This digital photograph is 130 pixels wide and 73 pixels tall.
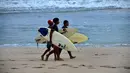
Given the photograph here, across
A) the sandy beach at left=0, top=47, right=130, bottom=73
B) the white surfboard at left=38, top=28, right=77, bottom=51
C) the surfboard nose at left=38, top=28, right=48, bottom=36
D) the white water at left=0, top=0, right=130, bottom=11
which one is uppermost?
the surfboard nose at left=38, top=28, right=48, bottom=36

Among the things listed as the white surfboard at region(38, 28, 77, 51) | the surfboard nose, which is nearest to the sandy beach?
the white surfboard at region(38, 28, 77, 51)

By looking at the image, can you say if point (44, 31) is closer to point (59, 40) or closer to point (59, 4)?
point (59, 40)

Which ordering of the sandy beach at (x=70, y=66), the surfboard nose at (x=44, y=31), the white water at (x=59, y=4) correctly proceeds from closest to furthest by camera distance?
the sandy beach at (x=70, y=66) → the surfboard nose at (x=44, y=31) → the white water at (x=59, y=4)

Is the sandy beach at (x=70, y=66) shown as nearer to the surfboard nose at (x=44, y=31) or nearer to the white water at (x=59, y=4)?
the surfboard nose at (x=44, y=31)

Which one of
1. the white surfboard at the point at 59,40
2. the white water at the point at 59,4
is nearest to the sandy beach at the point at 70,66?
the white surfboard at the point at 59,40

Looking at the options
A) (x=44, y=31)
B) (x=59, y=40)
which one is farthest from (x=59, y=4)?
(x=59, y=40)

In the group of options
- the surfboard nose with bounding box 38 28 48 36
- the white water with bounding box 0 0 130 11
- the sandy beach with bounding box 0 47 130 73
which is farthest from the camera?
the white water with bounding box 0 0 130 11

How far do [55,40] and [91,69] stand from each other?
1260 mm

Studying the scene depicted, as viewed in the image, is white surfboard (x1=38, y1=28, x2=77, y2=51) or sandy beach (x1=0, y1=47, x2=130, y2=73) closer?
sandy beach (x1=0, y1=47, x2=130, y2=73)

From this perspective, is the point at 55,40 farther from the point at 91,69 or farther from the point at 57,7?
the point at 57,7

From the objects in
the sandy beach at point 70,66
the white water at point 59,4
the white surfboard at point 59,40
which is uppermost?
the white surfboard at point 59,40

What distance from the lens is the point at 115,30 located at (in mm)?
12742

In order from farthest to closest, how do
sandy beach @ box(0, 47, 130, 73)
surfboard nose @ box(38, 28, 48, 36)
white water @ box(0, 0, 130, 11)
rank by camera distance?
white water @ box(0, 0, 130, 11)
surfboard nose @ box(38, 28, 48, 36)
sandy beach @ box(0, 47, 130, 73)

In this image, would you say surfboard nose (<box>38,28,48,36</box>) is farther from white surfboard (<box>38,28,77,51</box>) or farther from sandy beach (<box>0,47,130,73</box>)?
sandy beach (<box>0,47,130,73</box>)
